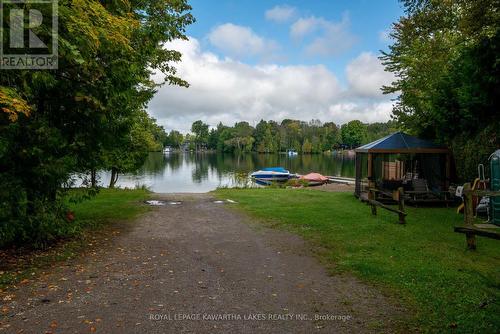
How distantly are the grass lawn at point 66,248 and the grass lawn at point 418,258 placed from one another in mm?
4473

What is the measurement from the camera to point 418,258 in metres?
6.52

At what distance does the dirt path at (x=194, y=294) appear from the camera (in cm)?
400

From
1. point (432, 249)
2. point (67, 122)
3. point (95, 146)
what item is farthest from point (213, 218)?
point (432, 249)

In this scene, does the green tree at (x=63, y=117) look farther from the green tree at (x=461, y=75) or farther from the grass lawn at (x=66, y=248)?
the green tree at (x=461, y=75)

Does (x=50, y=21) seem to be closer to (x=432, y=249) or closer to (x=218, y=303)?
(x=218, y=303)

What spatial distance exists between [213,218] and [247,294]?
20.1 feet

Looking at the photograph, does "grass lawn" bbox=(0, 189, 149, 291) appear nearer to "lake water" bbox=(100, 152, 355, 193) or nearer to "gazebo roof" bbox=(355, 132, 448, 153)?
"lake water" bbox=(100, 152, 355, 193)

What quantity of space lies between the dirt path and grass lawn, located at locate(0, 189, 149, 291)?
0.37 meters

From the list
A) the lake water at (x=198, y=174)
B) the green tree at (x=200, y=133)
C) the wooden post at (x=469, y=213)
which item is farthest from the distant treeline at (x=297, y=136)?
the wooden post at (x=469, y=213)

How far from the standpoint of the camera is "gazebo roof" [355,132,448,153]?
1438 centimetres

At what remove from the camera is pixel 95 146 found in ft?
26.1

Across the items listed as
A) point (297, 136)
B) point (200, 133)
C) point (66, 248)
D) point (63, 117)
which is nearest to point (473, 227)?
point (66, 248)

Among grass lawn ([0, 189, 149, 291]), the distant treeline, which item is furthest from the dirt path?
the distant treeline

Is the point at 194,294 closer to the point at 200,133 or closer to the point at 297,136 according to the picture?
the point at 297,136
